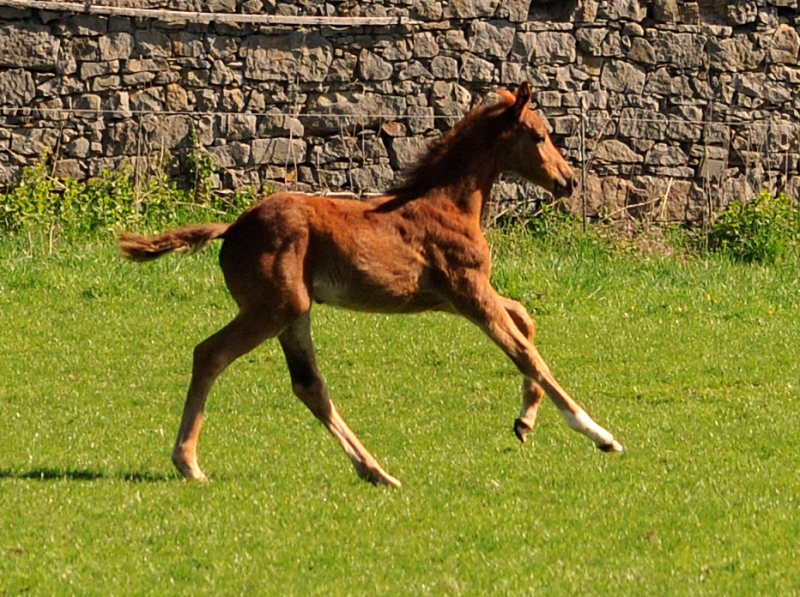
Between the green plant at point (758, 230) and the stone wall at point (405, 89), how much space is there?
1.31ft

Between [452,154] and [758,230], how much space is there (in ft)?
29.0

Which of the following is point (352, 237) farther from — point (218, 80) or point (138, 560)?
point (218, 80)

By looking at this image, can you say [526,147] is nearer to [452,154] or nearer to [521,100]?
[521,100]

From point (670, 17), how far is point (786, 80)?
161 centimetres

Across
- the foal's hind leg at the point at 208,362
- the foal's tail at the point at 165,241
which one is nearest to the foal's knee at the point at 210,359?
the foal's hind leg at the point at 208,362

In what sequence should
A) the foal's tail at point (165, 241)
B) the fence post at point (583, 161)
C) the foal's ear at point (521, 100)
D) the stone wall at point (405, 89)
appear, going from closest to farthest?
the foal's tail at point (165, 241) → the foal's ear at point (521, 100) → the stone wall at point (405, 89) → the fence post at point (583, 161)

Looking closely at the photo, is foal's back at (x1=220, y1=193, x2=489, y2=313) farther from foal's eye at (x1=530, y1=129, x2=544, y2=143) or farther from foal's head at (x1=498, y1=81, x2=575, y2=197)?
foal's eye at (x1=530, y1=129, x2=544, y2=143)

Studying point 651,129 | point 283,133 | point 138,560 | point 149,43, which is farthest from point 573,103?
point 138,560

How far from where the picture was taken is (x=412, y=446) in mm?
8969

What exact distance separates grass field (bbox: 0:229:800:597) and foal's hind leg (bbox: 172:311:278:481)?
18 centimetres

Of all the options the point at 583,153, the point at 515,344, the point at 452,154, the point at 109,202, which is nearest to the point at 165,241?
the point at 452,154

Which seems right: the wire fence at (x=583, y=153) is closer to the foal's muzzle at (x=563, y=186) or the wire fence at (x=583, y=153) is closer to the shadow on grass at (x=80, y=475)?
the foal's muzzle at (x=563, y=186)

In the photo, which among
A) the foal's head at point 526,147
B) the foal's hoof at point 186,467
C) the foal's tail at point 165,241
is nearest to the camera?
the foal's hoof at point 186,467

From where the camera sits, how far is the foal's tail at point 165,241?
312 inches
